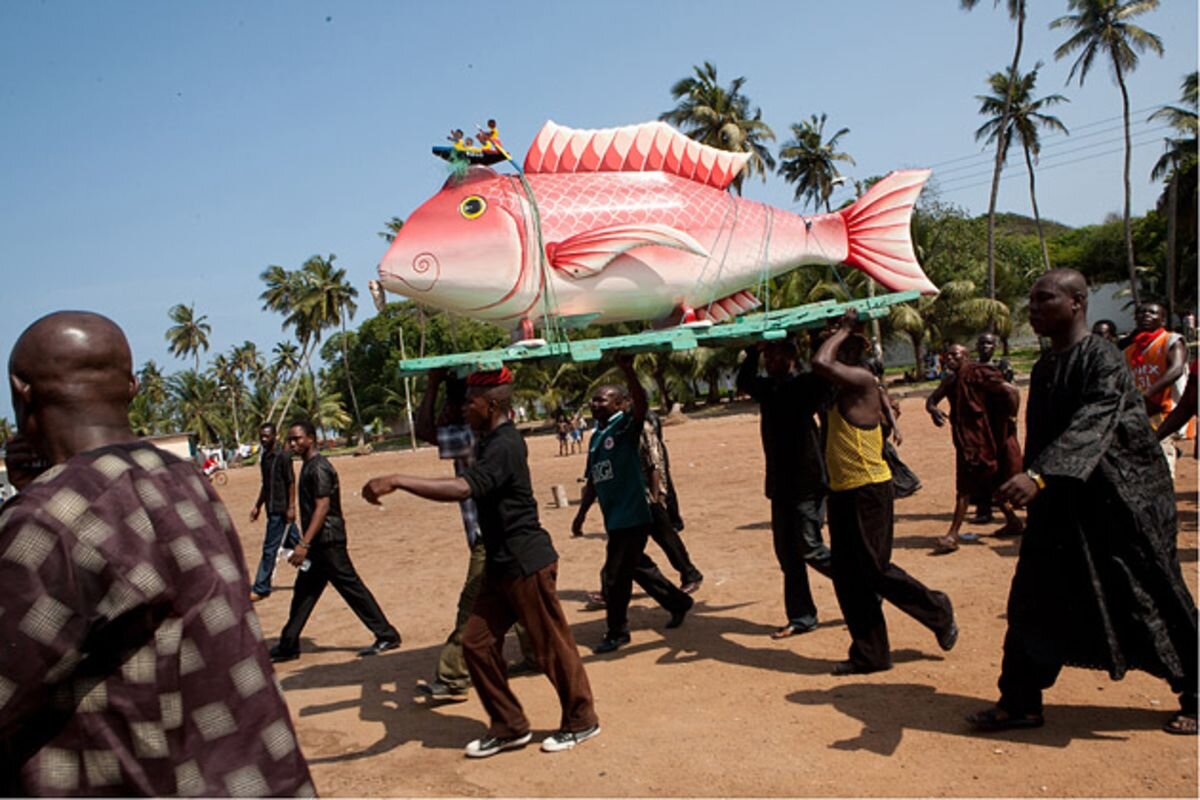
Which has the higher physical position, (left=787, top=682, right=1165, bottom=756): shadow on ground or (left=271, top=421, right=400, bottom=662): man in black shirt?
(left=271, top=421, right=400, bottom=662): man in black shirt

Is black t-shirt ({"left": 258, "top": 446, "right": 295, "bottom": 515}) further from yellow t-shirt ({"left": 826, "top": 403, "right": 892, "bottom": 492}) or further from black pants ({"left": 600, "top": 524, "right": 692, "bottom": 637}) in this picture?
yellow t-shirt ({"left": 826, "top": 403, "right": 892, "bottom": 492})

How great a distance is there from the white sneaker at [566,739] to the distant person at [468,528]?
0.91m

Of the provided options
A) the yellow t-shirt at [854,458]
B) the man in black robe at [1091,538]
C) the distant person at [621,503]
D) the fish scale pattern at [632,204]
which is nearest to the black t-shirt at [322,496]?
Result: the distant person at [621,503]

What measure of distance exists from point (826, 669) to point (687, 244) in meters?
2.62

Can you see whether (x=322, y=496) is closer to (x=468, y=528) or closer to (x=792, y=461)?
(x=468, y=528)

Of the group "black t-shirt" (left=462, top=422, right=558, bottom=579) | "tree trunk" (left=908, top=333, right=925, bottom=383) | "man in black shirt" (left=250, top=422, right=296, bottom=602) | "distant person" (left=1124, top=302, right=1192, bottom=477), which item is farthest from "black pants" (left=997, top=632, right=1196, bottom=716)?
"tree trunk" (left=908, top=333, right=925, bottom=383)

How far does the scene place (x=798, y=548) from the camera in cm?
587

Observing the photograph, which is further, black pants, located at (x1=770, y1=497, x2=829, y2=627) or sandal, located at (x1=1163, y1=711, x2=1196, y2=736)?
black pants, located at (x1=770, y1=497, x2=829, y2=627)

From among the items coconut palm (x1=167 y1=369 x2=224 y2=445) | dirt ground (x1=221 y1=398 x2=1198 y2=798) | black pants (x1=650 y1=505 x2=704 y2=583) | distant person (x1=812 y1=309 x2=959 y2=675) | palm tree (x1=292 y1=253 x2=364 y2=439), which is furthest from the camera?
coconut palm (x1=167 y1=369 x2=224 y2=445)

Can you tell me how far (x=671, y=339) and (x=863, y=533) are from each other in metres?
1.50

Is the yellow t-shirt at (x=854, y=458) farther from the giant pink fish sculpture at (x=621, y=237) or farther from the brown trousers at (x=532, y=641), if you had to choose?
the brown trousers at (x=532, y=641)

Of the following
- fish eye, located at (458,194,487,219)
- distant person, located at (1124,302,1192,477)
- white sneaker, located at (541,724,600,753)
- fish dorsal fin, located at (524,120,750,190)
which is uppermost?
fish dorsal fin, located at (524,120,750,190)

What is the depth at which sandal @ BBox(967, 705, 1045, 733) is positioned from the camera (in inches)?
162

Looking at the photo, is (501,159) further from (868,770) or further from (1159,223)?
(1159,223)
